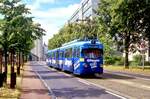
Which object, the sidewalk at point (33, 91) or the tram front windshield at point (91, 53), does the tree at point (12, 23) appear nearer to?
the sidewalk at point (33, 91)

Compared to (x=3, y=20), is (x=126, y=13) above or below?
above

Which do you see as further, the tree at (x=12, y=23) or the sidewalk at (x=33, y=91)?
the tree at (x=12, y=23)

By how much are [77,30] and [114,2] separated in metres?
47.7

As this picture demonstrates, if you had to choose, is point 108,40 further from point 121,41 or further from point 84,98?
point 84,98

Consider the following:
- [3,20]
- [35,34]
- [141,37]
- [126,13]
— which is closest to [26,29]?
[3,20]

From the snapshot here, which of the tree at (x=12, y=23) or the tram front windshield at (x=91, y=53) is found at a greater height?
the tree at (x=12, y=23)

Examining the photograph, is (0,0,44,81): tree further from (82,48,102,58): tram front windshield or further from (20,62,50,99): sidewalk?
(82,48,102,58): tram front windshield

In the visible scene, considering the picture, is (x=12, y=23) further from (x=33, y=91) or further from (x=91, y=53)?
(x=91, y=53)

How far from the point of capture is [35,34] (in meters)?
39.9

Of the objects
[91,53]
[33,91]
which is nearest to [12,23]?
[33,91]

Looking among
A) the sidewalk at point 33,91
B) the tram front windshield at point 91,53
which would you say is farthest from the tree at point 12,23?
the tram front windshield at point 91,53

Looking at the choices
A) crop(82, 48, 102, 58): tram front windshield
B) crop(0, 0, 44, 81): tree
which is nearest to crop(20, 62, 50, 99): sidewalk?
crop(0, 0, 44, 81): tree

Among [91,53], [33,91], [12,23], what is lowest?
[33,91]

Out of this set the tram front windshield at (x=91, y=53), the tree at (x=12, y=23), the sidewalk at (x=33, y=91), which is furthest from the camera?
the tram front windshield at (x=91, y=53)
